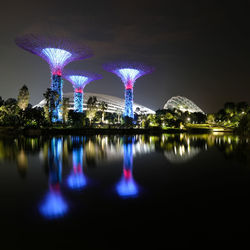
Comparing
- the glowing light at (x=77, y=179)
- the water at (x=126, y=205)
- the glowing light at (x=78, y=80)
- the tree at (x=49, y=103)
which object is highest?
the glowing light at (x=78, y=80)

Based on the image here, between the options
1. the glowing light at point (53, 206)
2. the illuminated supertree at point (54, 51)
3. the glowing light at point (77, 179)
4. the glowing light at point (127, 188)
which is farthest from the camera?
the illuminated supertree at point (54, 51)

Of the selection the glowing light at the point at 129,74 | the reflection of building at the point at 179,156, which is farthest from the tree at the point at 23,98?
the reflection of building at the point at 179,156

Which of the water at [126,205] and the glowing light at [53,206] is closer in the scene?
the water at [126,205]

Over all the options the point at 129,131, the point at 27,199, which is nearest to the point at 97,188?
the point at 27,199

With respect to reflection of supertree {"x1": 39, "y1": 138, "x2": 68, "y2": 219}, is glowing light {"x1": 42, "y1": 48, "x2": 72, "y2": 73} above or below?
above

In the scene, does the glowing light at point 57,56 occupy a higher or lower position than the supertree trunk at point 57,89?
higher

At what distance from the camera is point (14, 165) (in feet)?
40.8

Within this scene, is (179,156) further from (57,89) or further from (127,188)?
(57,89)

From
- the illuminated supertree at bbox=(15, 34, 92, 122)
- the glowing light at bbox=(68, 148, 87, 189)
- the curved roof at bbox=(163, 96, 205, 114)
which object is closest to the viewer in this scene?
the glowing light at bbox=(68, 148, 87, 189)

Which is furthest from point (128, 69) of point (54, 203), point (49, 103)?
point (54, 203)

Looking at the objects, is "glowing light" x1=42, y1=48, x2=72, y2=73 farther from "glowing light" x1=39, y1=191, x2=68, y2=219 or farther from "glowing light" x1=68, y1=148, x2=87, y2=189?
"glowing light" x1=39, y1=191, x2=68, y2=219

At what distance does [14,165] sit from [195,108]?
523 feet

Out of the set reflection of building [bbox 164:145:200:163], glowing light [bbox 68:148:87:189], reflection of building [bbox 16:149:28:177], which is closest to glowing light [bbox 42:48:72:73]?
reflection of building [bbox 164:145:200:163]

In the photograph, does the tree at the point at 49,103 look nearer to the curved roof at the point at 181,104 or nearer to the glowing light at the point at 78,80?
the glowing light at the point at 78,80
